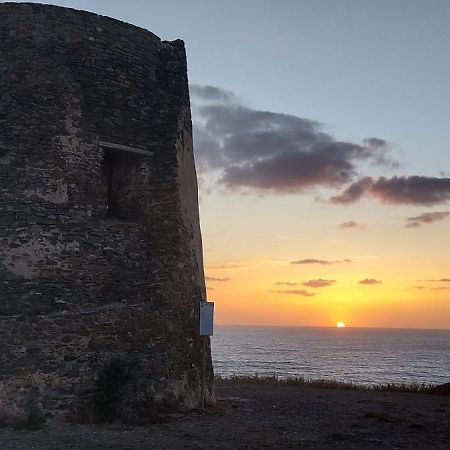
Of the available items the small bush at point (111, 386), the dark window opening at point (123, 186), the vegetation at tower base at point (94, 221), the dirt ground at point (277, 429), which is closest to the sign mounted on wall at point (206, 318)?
the vegetation at tower base at point (94, 221)

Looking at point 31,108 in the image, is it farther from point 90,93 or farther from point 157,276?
point 157,276

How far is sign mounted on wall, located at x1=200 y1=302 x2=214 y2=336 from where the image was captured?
44.6 feet

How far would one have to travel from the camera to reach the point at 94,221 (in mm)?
12391

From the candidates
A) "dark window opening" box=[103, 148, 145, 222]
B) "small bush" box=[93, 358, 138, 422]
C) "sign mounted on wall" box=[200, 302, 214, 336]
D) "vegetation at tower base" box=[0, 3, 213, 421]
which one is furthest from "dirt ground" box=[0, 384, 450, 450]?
"dark window opening" box=[103, 148, 145, 222]

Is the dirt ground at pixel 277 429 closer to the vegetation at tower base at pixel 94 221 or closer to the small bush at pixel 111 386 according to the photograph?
the small bush at pixel 111 386

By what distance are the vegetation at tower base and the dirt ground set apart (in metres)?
0.85

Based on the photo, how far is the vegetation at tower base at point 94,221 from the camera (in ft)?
37.4

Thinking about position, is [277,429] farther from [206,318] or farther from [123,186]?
[123,186]

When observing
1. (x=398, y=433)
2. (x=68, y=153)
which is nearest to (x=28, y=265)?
(x=68, y=153)

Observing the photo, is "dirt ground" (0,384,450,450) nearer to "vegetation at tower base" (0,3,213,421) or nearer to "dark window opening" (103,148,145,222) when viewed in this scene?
"vegetation at tower base" (0,3,213,421)

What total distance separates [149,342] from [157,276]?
4.45 feet

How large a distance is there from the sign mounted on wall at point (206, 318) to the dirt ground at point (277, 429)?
159 centimetres

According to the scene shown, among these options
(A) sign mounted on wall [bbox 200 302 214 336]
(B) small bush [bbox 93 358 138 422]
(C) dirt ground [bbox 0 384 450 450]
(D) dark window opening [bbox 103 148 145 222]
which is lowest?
(C) dirt ground [bbox 0 384 450 450]

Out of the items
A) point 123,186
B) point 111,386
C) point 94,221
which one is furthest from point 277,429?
point 123,186
